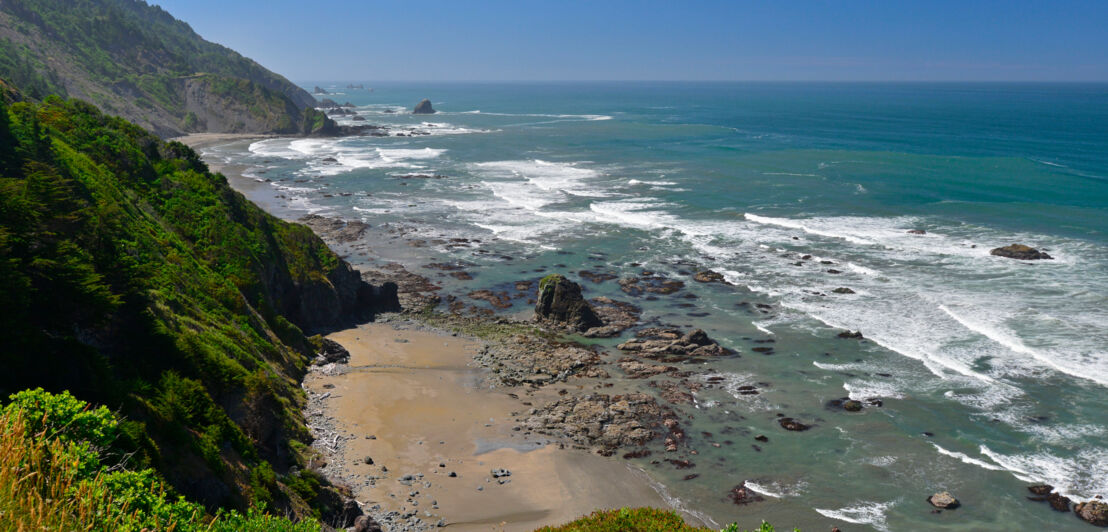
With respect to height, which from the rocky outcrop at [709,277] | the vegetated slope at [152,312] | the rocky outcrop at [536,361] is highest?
the vegetated slope at [152,312]

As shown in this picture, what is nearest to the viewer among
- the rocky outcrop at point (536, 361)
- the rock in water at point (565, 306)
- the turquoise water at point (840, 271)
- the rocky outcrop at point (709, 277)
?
the turquoise water at point (840, 271)

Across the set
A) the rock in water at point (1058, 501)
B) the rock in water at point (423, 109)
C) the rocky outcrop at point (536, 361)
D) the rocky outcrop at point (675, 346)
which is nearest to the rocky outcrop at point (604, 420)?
the rocky outcrop at point (536, 361)

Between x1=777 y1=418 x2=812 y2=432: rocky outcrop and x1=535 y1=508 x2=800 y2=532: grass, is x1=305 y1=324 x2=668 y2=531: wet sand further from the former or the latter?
x1=777 y1=418 x2=812 y2=432: rocky outcrop

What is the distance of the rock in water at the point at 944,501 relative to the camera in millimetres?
A: 21438

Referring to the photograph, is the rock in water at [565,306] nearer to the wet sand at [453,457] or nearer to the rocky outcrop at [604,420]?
the wet sand at [453,457]

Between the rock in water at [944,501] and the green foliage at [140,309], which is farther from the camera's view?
the rock in water at [944,501]

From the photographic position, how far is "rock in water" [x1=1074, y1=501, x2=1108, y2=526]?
2052cm

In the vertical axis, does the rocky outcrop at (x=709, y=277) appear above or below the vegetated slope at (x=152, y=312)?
below

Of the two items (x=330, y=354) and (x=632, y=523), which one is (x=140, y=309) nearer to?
(x=330, y=354)

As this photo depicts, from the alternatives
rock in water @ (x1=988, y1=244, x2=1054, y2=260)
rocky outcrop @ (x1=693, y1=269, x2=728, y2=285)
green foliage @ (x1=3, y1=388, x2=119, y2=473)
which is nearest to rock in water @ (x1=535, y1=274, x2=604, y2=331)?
rocky outcrop @ (x1=693, y1=269, x2=728, y2=285)

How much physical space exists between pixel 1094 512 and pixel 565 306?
23662 mm

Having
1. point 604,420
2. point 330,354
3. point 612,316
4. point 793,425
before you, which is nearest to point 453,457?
point 604,420

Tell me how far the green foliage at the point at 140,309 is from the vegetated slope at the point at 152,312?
0.16 ft

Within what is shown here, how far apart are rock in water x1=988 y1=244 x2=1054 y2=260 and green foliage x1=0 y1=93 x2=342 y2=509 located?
47272 mm
